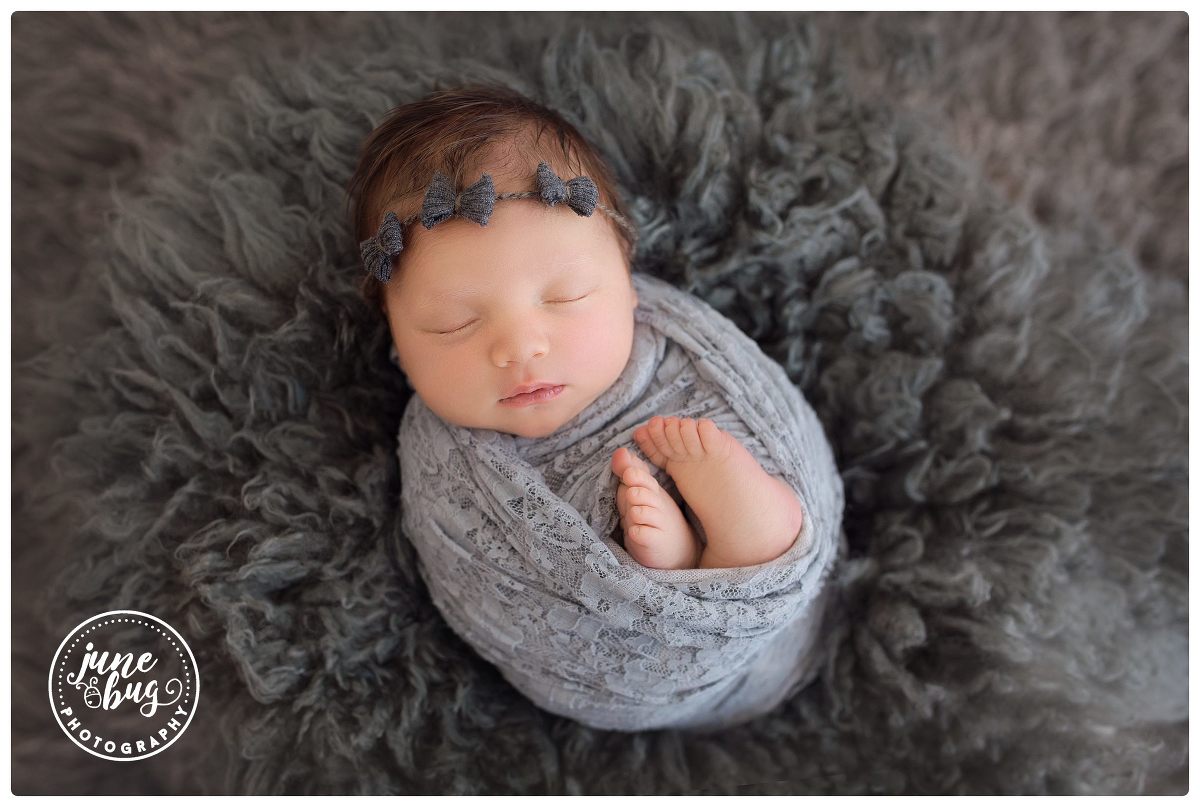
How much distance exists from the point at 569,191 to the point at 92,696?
604mm

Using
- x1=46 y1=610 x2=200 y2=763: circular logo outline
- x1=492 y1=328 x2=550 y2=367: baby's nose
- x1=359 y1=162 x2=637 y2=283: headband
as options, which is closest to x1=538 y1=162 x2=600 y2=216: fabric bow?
x1=359 y1=162 x2=637 y2=283: headband

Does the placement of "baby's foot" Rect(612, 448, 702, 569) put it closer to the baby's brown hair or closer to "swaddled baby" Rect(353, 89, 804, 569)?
"swaddled baby" Rect(353, 89, 804, 569)

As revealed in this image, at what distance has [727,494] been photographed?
2.67 ft

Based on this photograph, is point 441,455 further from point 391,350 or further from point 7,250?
point 7,250

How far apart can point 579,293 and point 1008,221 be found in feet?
1.58

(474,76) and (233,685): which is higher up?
(474,76)

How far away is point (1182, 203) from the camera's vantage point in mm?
1098

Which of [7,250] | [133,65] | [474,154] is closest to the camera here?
[474,154]

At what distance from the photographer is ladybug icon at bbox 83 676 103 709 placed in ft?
2.90

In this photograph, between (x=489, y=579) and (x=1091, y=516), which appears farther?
(x=1091, y=516)

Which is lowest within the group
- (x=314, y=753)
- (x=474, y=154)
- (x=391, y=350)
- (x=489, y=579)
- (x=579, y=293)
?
(x=314, y=753)

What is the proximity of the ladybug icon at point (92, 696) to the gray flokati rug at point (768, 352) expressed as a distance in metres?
0.05

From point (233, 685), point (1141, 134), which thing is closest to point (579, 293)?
point (233, 685)

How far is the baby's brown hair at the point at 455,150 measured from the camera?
802mm
